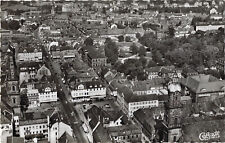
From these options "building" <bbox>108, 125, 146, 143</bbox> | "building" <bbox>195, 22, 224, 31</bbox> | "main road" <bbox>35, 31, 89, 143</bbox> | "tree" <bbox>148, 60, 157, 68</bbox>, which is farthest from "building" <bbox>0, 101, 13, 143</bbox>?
"building" <bbox>195, 22, 224, 31</bbox>

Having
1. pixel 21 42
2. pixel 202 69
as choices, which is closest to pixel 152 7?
pixel 21 42

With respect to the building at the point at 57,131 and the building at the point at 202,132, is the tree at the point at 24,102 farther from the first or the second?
the building at the point at 202,132

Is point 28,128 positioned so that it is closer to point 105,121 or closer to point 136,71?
point 105,121

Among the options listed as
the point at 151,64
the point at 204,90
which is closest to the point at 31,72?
the point at 151,64

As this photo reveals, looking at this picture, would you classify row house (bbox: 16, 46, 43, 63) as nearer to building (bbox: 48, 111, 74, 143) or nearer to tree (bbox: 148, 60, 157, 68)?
tree (bbox: 148, 60, 157, 68)

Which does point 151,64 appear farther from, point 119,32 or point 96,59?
point 119,32

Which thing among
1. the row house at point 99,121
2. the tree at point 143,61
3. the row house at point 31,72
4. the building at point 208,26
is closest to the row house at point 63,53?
the row house at point 31,72
